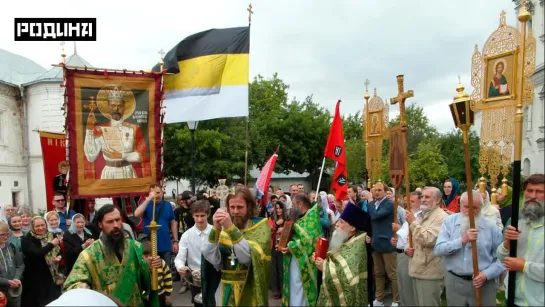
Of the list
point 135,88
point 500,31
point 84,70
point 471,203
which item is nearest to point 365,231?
point 471,203

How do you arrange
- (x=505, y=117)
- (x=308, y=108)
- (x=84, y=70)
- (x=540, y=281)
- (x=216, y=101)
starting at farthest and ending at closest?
(x=308, y=108) → (x=216, y=101) → (x=84, y=70) → (x=505, y=117) → (x=540, y=281)

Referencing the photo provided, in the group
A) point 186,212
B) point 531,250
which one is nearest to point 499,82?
point 531,250

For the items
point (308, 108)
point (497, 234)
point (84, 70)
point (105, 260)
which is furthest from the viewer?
point (308, 108)

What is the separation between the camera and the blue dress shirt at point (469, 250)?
174 inches

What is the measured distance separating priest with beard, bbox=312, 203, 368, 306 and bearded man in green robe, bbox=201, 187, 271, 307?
22.5 inches

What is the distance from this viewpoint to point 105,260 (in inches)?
151

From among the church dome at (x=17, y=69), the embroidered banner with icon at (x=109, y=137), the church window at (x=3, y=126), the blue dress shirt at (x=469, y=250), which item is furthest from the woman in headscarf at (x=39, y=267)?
the church dome at (x=17, y=69)

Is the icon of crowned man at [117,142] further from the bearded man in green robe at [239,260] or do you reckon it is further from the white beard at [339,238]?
the white beard at [339,238]

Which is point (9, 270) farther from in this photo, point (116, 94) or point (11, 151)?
point (11, 151)

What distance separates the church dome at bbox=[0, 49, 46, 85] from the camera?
84.0ft

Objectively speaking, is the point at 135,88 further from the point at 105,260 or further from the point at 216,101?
the point at 105,260

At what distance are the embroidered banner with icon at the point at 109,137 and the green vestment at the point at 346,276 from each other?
3083 mm

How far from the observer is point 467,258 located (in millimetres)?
4449

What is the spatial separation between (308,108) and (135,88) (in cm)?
3322
